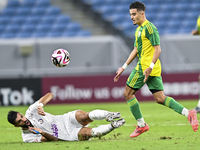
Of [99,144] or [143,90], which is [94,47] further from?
[99,144]

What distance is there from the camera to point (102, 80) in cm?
1530

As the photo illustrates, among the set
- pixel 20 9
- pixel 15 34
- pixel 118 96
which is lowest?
pixel 118 96

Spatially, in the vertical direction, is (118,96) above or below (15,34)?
below

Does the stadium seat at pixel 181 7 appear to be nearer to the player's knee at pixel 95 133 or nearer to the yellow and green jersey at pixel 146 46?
the yellow and green jersey at pixel 146 46

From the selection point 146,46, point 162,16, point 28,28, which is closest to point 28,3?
point 28,28

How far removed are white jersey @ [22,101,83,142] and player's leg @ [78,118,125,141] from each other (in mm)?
79

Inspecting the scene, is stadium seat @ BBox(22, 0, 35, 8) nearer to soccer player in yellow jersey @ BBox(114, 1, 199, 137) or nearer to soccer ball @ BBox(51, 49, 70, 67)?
soccer ball @ BBox(51, 49, 70, 67)

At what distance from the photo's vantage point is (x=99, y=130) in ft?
20.0

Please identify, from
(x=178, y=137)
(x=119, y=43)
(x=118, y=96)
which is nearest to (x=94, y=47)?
(x=119, y=43)

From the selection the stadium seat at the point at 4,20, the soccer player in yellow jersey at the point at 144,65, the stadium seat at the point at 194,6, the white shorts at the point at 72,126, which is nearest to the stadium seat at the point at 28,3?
the stadium seat at the point at 4,20

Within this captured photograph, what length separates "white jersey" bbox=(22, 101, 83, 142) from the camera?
20.9 feet

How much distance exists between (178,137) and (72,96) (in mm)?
8799

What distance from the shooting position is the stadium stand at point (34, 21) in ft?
62.2

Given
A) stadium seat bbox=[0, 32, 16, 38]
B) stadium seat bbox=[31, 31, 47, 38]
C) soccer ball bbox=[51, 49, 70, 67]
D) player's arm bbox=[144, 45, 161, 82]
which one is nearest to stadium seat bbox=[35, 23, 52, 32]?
stadium seat bbox=[31, 31, 47, 38]
